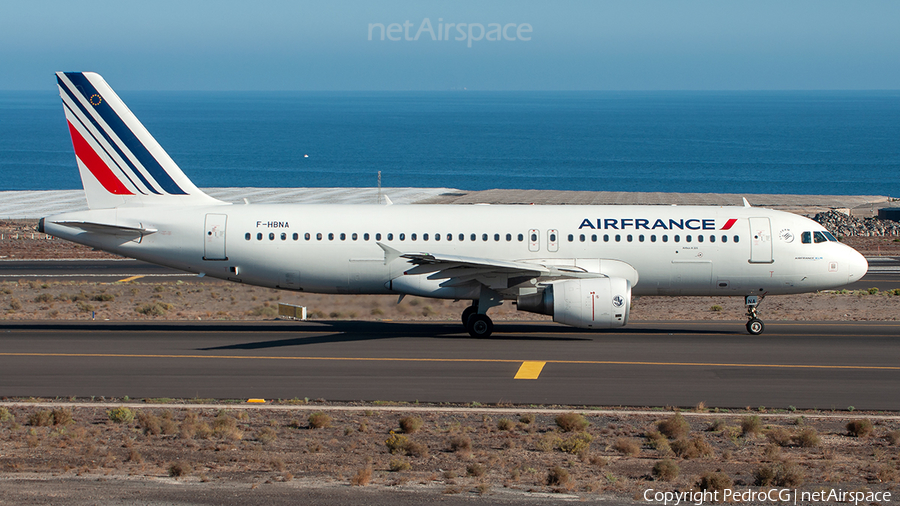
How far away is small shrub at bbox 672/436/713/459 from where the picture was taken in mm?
15805

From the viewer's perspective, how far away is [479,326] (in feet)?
92.0

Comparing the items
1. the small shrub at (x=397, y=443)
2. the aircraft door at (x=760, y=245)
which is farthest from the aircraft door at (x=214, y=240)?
the aircraft door at (x=760, y=245)

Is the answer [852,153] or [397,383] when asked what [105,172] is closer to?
[397,383]

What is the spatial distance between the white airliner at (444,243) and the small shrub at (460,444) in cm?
1165

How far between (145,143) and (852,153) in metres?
197

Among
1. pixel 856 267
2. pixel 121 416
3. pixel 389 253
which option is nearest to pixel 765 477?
pixel 121 416

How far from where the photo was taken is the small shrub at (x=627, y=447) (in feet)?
52.2

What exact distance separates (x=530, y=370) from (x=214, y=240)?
11732 mm

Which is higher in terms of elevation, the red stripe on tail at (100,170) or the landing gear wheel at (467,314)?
the red stripe on tail at (100,170)

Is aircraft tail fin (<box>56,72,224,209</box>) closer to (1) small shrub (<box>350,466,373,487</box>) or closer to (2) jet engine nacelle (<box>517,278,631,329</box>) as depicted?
(2) jet engine nacelle (<box>517,278,631,329</box>)

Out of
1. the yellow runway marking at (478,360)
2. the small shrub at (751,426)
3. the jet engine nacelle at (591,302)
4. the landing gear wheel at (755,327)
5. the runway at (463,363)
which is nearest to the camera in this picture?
the small shrub at (751,426)

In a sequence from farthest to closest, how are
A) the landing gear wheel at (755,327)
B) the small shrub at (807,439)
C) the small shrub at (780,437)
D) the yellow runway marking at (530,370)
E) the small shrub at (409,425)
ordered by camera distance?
1. the landing gear wheel at (755,327)
2. the yellow runway marking at (530,370)
3. the small shrub at (409,425)
4. the small shrub at (780,437)
5. the small shrub at (807,439)

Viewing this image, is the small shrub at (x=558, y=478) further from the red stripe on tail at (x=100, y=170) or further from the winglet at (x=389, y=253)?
the red stripe on tail at (x=100, y=170)

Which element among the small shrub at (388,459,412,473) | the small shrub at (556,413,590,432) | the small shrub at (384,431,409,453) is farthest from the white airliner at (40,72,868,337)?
the small shrub at (388,459,412,473)
